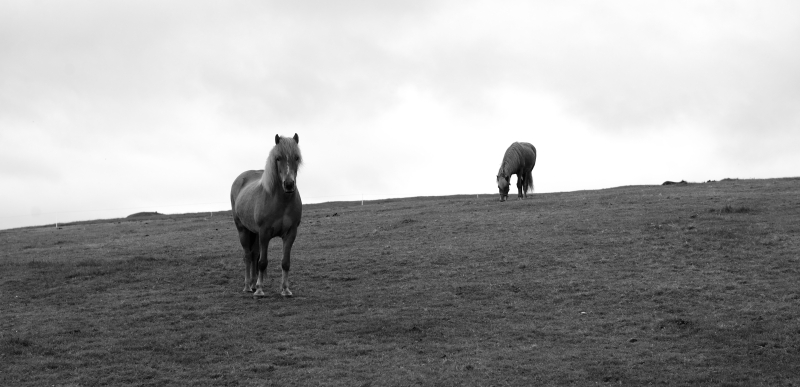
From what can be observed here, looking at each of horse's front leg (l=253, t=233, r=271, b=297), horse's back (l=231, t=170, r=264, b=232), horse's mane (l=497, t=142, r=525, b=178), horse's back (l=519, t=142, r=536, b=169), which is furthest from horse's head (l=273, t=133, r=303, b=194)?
horse's back (l=519, t=142, r=536, b=169)

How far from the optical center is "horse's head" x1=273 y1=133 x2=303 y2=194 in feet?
50.6

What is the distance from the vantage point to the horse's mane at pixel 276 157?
15.6m

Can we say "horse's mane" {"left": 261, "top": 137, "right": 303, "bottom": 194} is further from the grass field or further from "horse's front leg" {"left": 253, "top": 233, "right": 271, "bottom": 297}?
the grass field

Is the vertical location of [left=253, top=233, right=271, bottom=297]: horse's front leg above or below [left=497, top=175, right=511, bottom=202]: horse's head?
below

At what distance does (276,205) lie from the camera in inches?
630

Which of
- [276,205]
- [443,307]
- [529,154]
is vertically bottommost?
[443,307]

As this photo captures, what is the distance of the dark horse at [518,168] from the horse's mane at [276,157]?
20062mm

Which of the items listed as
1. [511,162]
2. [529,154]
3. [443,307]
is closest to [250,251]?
[443,307]

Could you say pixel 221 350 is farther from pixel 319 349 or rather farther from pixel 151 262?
pixel 151 262

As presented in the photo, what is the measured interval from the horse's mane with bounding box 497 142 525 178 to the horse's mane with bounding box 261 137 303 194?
66.9ft

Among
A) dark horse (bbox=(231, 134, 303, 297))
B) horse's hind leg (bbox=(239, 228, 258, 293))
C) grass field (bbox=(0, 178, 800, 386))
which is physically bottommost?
grass field (bbox=(0, 178, 800, 386))

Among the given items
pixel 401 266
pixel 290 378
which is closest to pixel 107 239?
pixel 401 266

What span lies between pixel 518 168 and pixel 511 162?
1.97 ft

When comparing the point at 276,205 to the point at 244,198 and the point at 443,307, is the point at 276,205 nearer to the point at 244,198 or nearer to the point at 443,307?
the point at 244,198
